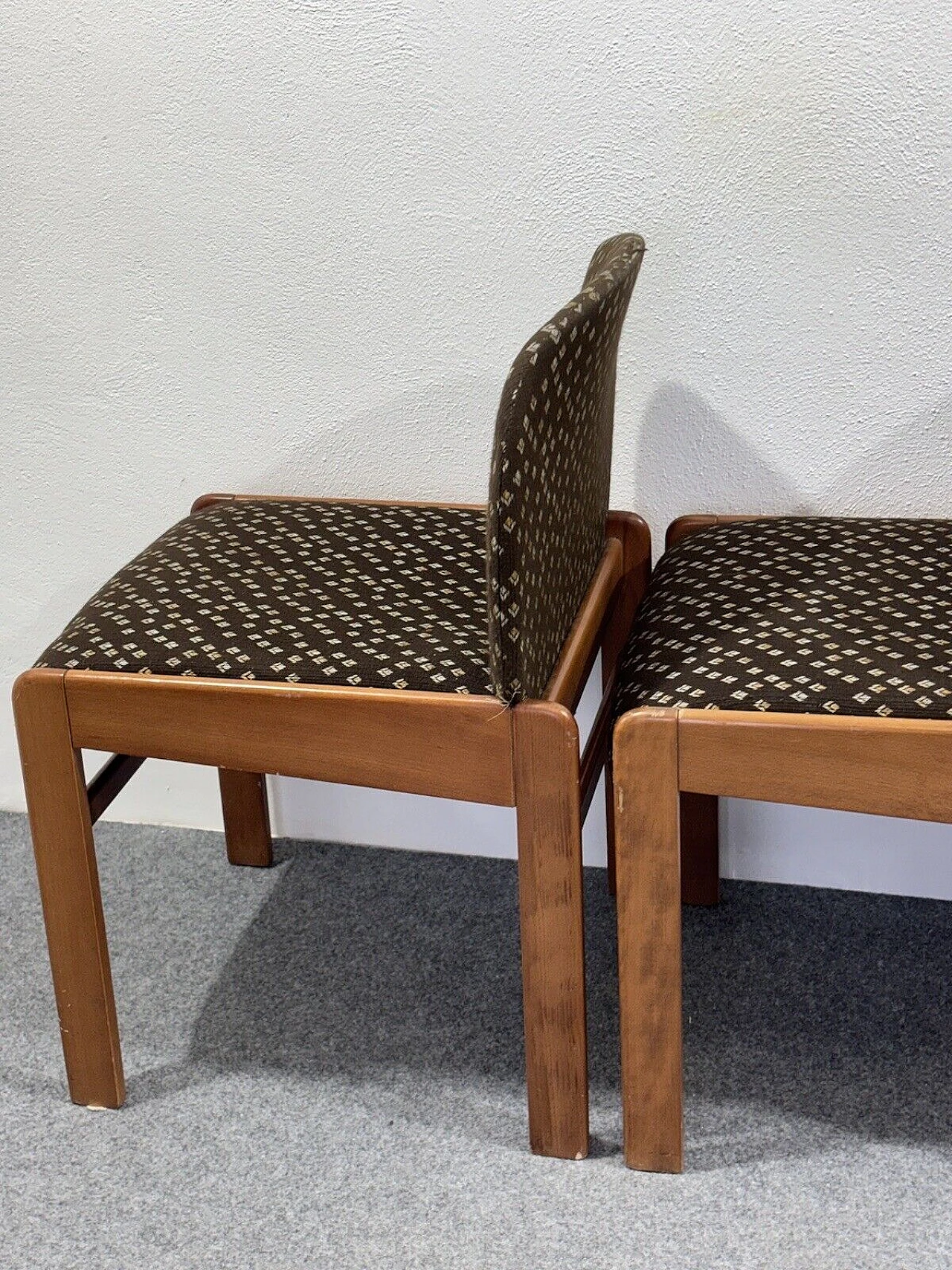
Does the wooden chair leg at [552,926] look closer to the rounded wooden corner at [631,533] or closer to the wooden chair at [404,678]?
the wooden chair at [404,678]

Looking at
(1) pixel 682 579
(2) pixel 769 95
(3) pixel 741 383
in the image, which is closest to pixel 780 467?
(3) pixel 741 383

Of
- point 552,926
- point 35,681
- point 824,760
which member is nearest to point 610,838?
point 552,926

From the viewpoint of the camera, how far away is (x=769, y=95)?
1.33 metres

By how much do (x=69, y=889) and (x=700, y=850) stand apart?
2.25 ft

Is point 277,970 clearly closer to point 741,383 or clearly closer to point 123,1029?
point 123,1029

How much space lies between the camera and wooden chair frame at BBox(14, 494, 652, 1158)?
110 cm

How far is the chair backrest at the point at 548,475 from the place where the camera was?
978mm

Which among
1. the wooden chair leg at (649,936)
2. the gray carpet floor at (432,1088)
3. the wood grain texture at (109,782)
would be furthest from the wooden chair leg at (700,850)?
the wood grain texture at (109,782)

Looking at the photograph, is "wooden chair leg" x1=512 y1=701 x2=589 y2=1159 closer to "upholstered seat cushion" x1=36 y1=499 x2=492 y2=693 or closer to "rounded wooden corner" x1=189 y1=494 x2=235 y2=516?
"upholstered seat cushion" x1=36 y1=499 x2=492 y2=693

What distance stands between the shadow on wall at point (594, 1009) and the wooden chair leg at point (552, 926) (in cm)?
6

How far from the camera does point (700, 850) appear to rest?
1.56m

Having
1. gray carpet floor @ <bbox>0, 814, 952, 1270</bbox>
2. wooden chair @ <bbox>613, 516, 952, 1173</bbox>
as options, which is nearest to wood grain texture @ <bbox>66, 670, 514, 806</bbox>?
wooden chair @ <bbox>613, 516, 952, 1173</bbox>

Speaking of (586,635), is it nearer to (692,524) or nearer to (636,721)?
(636,721)

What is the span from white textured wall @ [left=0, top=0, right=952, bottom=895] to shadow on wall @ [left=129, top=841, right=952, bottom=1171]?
11cm
